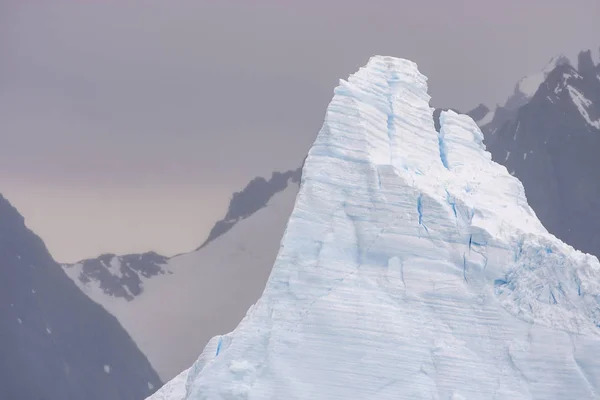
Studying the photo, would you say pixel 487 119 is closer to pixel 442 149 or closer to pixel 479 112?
pixel 479 112

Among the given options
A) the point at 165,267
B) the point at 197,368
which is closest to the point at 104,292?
the point at 165,267

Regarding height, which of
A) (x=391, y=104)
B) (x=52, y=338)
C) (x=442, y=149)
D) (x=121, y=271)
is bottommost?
(x=52, y=338)

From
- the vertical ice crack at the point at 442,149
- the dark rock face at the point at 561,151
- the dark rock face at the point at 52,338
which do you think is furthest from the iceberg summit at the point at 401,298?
the dark rock face at the point at 52,338

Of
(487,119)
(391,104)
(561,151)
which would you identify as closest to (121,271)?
(487,119)

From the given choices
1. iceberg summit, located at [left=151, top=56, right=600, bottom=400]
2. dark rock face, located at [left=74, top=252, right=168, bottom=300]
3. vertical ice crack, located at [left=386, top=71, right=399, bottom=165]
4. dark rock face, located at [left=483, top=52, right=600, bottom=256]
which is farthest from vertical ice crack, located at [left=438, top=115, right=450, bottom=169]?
dark rock face, located at [left=74, top=252, right=168, bottom=300]

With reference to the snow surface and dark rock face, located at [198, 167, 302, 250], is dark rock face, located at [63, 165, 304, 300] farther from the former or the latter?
the snow surface
